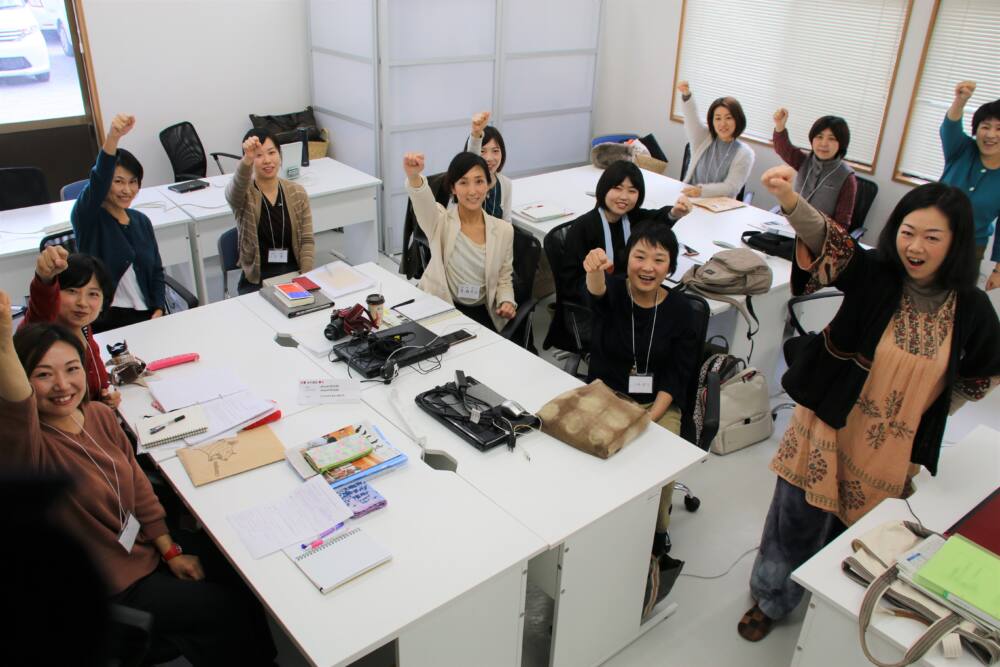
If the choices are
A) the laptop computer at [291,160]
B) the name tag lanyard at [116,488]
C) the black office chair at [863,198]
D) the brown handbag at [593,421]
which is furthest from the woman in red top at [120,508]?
the black office chair at [863,198]

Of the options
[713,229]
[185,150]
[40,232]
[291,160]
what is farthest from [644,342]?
[185,150]

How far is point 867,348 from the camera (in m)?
2.27

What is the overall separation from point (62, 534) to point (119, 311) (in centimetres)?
329

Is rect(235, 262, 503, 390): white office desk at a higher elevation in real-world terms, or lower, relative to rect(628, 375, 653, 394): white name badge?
higher

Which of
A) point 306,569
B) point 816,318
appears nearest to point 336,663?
point 306,569

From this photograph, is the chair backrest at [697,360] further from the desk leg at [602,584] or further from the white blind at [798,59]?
the white blind at [798,59]

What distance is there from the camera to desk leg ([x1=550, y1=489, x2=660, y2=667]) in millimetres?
2277

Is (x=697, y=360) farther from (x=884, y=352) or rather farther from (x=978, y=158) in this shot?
(x=978, y=158)

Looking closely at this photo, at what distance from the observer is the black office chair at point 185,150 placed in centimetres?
562

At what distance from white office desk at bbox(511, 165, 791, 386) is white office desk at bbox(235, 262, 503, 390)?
999 mm

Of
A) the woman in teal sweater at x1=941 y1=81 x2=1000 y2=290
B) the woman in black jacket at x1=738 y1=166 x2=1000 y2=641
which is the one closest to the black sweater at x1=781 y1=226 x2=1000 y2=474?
the woman in black jacket at x1=738 y1=166 x2=1000 y2=641

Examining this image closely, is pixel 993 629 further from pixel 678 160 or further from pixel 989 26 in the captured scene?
pixel 678 160

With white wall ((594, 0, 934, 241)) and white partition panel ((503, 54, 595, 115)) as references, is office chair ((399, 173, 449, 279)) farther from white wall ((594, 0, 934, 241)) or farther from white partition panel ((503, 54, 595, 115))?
white wall ((594, 0, 934, 241))

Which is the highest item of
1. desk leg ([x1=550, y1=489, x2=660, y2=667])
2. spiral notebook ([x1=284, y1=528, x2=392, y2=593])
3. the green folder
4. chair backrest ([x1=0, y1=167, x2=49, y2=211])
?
chair backrest ([x1=0, y1=167, x2=49, y2=211])
